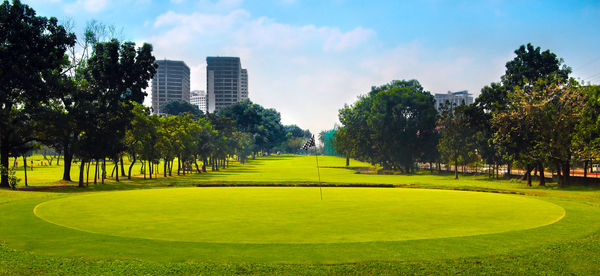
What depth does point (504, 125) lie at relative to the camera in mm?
49250

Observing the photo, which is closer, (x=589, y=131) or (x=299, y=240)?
(x=299, y=240)

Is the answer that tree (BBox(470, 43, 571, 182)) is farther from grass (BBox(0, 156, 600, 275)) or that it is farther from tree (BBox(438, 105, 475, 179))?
grass (BBox(0, 156, 600, 275))

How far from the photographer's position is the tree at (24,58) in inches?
1540

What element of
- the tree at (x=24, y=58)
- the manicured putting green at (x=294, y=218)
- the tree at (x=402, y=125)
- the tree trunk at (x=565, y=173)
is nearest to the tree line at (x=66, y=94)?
the tree at (x=24, y=58)

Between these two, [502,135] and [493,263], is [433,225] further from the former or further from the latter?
[502,135]

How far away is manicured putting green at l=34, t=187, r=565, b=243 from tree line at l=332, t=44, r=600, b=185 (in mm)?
20140

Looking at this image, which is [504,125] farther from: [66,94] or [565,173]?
[66,94]

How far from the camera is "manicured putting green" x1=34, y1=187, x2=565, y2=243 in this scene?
53.3 ft

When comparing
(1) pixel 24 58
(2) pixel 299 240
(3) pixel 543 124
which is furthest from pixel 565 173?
(1) pixel 24 58

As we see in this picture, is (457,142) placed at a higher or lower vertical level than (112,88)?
lower

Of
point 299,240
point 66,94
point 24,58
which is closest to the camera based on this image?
point 299,240

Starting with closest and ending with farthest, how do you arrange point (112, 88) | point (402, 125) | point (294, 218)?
point (294, 218) → point (112, 88) → point (402, 125)

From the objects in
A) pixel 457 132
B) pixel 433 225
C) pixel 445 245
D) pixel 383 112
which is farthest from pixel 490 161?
pixel 445 245

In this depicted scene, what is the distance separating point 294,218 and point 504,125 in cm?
3764
